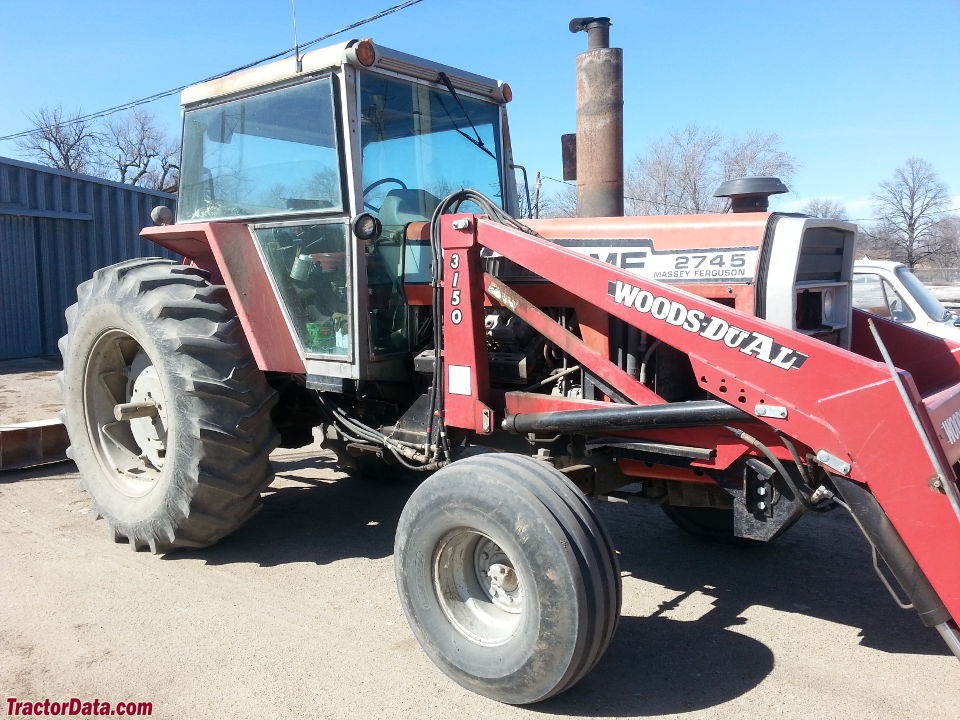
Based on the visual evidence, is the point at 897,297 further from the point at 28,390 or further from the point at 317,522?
the point at 28,390

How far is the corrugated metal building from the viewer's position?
12.6 meters

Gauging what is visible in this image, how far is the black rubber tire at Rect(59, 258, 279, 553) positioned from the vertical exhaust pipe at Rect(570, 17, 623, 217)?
19.3 feet

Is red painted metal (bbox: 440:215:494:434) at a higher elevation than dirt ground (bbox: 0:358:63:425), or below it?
higher

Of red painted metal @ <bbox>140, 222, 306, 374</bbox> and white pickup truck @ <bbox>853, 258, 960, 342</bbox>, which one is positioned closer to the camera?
red painted metal @ <bbox>140, 222, 306, 374</bbox>

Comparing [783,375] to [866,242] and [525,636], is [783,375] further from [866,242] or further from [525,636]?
[866,242]

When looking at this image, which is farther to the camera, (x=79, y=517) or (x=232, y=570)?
(x=79, y=517)

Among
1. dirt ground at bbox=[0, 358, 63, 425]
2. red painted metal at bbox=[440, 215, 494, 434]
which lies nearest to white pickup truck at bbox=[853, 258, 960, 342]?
red painted metal at bbox=[440, 215, 494, 434]

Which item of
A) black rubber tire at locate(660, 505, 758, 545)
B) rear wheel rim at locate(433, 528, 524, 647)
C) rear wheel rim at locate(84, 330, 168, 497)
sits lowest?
black rubber tire at locate(660, 505, 758, 545)

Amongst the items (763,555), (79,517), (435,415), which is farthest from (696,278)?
(79,517)

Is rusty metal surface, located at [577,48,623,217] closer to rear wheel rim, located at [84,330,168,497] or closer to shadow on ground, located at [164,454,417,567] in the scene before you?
shadow on ground, located at [164,454,417,567]

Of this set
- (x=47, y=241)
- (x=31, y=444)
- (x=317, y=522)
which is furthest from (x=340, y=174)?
(x=47, y=241)

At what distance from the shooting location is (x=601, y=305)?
10.8 ft

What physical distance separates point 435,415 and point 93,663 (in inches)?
68.5

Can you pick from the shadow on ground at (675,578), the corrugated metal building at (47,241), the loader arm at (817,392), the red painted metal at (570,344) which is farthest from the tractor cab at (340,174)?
the corrugated metal building at (47,241)
